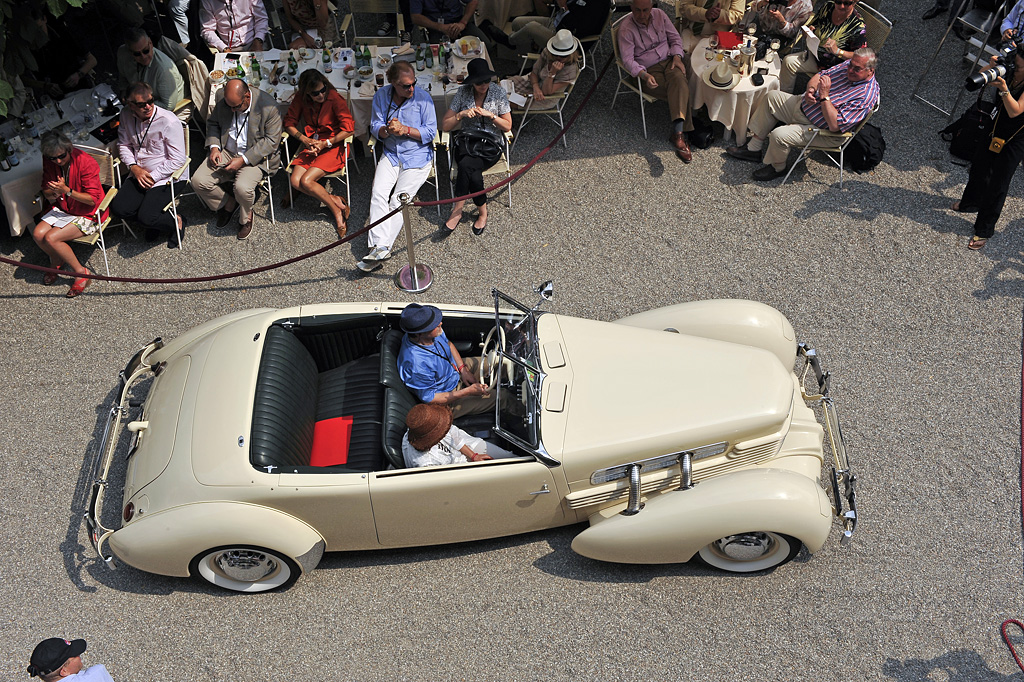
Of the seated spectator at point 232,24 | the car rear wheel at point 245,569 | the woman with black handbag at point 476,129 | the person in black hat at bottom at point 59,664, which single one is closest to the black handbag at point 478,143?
the woman with black handbag at point 476,129

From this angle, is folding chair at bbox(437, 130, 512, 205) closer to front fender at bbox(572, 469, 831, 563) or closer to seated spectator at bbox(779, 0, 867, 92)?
seated spectator at bbox(779, 0, 867, 92)

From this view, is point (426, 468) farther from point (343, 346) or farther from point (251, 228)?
point (251, 228)

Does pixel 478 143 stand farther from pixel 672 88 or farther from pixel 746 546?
pixel 746 546

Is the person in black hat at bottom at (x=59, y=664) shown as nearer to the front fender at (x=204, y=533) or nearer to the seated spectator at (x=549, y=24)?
the front fender at (x=204, y=533)

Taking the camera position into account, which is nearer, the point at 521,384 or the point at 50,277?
the point at 521,384

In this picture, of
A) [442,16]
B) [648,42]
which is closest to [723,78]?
[648,42]

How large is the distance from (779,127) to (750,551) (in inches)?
180

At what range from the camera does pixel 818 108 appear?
7734 mm

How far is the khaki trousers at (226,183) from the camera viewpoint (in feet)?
24.7

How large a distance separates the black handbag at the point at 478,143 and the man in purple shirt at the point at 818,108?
2611mm

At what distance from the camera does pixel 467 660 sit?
4.95m

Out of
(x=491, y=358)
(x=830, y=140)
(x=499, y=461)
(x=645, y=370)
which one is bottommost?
(x=499, y=461)

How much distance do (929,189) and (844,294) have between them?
181 centimetres

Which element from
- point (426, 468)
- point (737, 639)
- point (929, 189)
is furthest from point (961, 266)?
point (426, 468)
